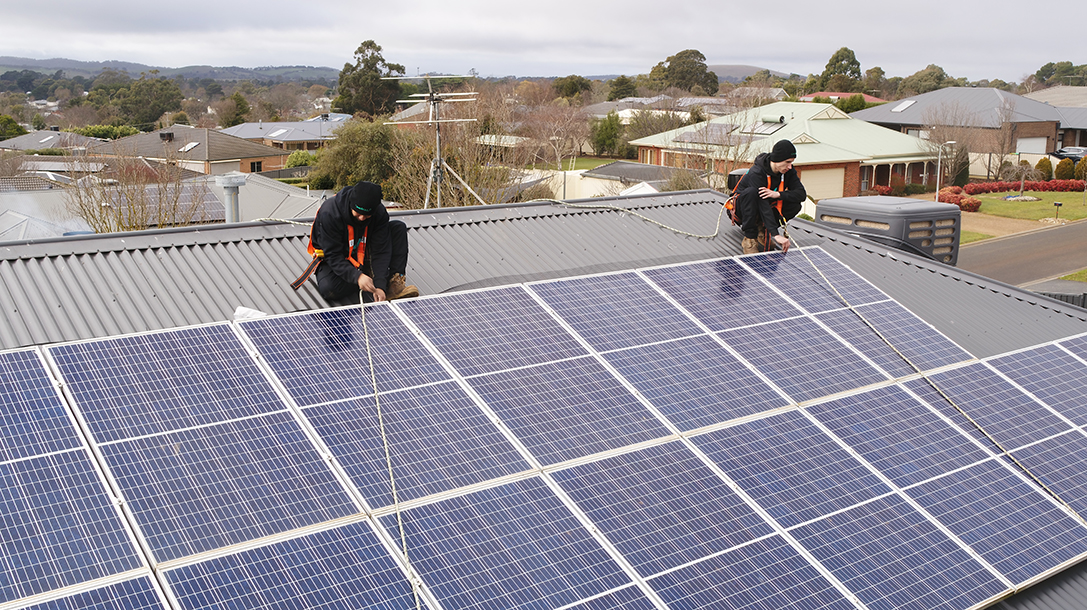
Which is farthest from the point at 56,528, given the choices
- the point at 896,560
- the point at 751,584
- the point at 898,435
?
the point at 898,435

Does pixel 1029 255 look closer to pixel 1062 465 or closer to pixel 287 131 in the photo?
pixel 1062 465

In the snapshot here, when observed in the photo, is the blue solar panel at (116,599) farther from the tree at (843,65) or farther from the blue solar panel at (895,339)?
Answer: the tree at (843,65)

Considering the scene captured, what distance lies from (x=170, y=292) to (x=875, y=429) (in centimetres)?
809

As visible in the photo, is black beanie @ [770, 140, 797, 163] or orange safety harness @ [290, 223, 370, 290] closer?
orange safety harness @ [290, 223, 370, 290]

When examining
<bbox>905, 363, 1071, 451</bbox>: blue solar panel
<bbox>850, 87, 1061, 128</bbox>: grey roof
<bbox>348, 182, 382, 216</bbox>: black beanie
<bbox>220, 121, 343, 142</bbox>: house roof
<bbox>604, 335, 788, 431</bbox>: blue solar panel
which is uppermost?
<bbox>850, 87, 1061, 128</bbox>: grey roof

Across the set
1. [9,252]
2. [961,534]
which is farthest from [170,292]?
[961,534]

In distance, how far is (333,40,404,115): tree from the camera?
113 m

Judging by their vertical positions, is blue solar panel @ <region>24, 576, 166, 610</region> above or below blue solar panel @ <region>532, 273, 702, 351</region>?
below

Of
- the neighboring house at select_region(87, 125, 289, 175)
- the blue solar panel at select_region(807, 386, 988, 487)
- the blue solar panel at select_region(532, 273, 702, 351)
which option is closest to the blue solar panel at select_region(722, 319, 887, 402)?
the blue solar panel at select_region(807, 386, 988, 487)

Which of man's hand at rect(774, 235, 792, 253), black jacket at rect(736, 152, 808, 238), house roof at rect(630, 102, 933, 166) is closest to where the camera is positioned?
man's hand at rect(774, 235, 792, 253)

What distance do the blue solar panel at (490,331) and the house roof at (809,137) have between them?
173 feet

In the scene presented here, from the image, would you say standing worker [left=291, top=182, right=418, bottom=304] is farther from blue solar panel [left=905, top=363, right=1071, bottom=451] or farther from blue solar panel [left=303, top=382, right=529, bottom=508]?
blue solar panel [left=905, top=363, right=1071, bottom=451]

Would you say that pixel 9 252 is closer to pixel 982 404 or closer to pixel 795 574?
pixel 795 574

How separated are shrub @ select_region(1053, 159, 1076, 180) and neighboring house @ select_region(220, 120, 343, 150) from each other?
251ft
